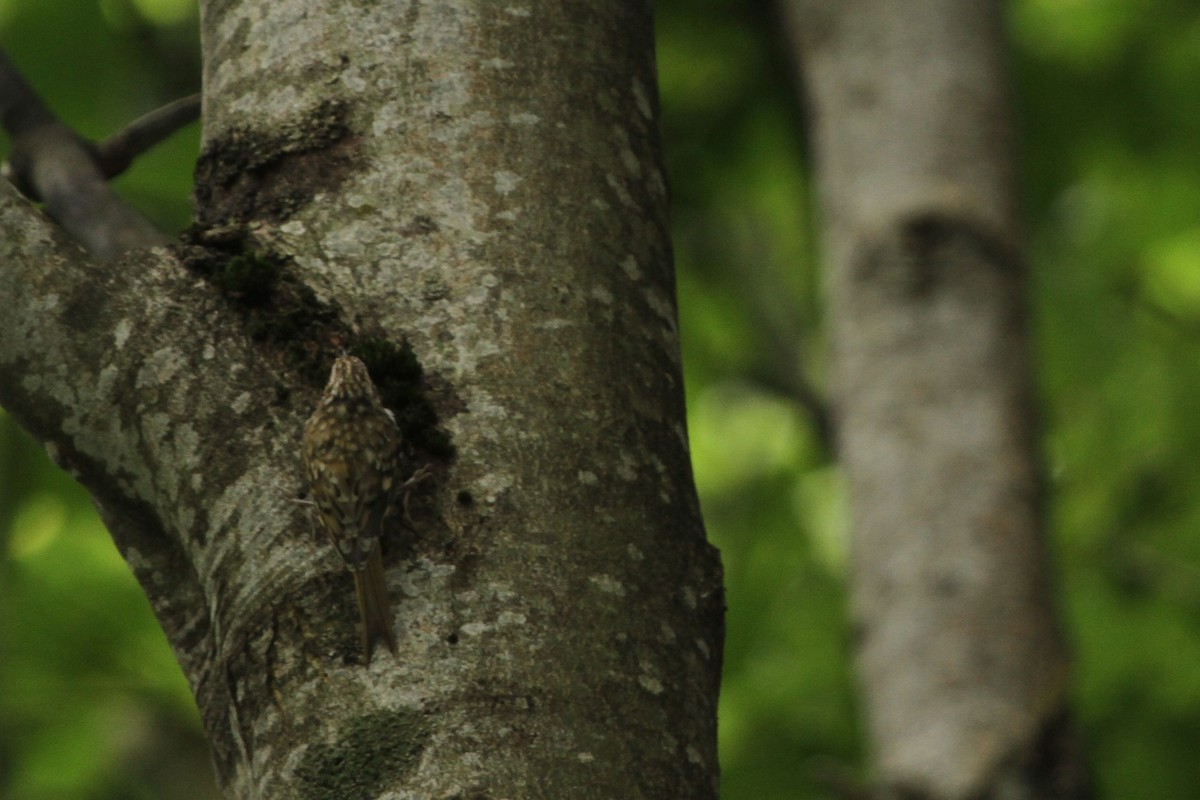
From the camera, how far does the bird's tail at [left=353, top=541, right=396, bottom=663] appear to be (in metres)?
1.91

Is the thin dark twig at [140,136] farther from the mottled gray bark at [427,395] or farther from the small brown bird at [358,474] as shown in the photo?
the small brown bird at [358,474]

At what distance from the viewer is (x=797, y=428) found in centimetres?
796

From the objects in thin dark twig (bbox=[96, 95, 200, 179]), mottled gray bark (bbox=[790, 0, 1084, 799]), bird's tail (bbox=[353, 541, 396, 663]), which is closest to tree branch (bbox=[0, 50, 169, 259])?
thin dark twig (bbox=[96, 95, 200, 179])

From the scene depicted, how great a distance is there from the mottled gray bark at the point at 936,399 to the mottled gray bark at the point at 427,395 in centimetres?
281

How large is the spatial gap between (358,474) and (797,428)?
6.06 m

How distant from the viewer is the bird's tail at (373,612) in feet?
6.27

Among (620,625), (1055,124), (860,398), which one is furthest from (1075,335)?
(620,625)

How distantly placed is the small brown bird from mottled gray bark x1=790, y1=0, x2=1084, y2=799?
3.05m

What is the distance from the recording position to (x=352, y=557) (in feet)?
6.46

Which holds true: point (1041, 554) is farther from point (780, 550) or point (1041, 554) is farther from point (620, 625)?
point (620, 625)

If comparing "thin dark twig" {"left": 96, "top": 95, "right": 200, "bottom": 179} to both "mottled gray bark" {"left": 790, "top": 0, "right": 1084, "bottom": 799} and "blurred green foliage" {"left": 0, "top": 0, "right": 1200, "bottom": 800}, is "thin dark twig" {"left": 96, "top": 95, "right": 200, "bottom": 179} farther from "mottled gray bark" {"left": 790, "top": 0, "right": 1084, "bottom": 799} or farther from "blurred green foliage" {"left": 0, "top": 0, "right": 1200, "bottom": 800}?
"blurred green foliage" {"left": 0, "top": 0, "right": 1200, "bottom": 800}

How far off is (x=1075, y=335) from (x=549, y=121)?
4712mm

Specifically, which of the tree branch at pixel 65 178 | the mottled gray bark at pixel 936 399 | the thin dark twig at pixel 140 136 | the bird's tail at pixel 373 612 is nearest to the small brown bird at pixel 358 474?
the bird's tail at pixel 373 612

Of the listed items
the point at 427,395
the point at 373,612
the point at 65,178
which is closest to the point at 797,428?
the point at 65,178
